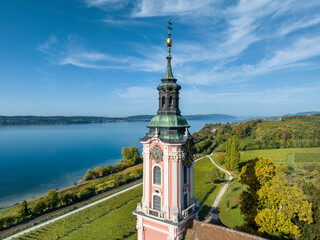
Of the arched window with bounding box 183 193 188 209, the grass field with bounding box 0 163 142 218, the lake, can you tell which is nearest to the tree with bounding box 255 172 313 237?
the arched window with bounding box 183 193 188 209

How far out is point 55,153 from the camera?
91500 millimetres

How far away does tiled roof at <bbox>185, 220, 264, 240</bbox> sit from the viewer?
41.5 feet

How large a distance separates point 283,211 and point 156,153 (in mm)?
14826

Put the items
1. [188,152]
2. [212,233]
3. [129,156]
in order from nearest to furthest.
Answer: [212,233]
[188,152]
[129,156]

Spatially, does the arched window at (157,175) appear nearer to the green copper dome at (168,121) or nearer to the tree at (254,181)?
the green copper dome at (168,121)

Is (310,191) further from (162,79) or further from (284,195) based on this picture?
(162,79)

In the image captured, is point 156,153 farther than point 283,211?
No

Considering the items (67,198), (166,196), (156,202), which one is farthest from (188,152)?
(67,198)


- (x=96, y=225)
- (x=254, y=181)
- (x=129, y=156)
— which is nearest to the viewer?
(x=254, y=181)

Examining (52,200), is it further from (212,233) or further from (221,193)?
(212,233)

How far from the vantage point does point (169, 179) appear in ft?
45.6

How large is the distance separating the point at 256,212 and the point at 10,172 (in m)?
70.1

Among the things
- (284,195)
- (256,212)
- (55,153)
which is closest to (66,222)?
(256,212)

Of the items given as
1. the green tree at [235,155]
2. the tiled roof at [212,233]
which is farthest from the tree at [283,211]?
the green tree at [235,155]
